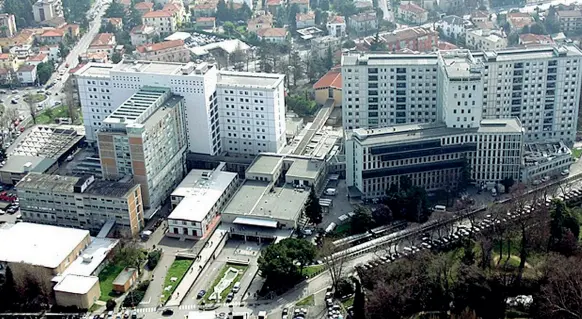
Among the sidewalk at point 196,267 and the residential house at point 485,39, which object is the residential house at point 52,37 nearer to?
the residential house at point 485,39

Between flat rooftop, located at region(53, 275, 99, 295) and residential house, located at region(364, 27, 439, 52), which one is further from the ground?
residential house, located at region(364, 27, 439, 52)

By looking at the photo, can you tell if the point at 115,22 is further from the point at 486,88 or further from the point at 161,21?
the point at 486,88

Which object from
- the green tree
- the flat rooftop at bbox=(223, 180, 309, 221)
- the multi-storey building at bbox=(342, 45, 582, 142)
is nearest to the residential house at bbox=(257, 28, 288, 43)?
the green tree

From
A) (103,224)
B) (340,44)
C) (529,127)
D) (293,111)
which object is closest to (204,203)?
(103,224)

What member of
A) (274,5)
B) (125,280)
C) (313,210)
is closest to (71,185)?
(125,280)

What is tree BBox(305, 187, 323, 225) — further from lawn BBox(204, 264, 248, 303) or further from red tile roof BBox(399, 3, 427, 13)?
red tile roof BBox(399, 3, 427, 13)

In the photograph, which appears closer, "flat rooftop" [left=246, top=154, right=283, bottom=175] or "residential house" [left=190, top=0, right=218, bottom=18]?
"flat rooftop" [left=246, top=154, right=283, bottom=175]

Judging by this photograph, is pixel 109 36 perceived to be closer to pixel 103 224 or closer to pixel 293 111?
pixel 293 111
